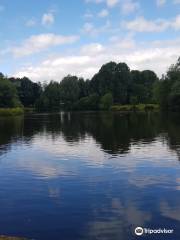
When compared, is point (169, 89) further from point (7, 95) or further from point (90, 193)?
point (90, 193)

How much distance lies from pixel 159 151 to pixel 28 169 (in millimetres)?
13975

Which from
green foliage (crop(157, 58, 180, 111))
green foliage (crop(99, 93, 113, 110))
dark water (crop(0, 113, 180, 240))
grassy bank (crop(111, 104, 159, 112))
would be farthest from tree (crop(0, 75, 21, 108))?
dark water (crop(0, 113, 180, 240))

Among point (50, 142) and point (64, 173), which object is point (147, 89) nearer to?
point (50, 142)

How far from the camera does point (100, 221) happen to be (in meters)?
16.5

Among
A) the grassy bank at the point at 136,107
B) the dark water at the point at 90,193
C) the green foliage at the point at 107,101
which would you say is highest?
the green foliage at the point at 107,101

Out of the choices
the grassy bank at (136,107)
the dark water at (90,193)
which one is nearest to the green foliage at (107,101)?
the grassy bank at (136,107)

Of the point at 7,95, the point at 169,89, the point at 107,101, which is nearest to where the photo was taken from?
the point at 169,89

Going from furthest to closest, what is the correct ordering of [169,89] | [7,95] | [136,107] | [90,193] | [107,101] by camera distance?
[107,101] → [136,107] → [7,95] → [169,89] → [90,193]

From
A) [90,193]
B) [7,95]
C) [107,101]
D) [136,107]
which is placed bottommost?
[90,193]

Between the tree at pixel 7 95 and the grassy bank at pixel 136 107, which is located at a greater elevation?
the tree at pixel 7 95

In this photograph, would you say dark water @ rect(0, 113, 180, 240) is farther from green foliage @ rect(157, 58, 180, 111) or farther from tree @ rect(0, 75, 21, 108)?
tree @ rect(0, 75, 21, 108)

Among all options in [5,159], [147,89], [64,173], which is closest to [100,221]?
[64,173]

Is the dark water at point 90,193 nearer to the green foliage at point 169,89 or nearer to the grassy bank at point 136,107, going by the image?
the green foliage at point 169,89

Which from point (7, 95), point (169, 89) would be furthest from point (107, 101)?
point (7, 95)
